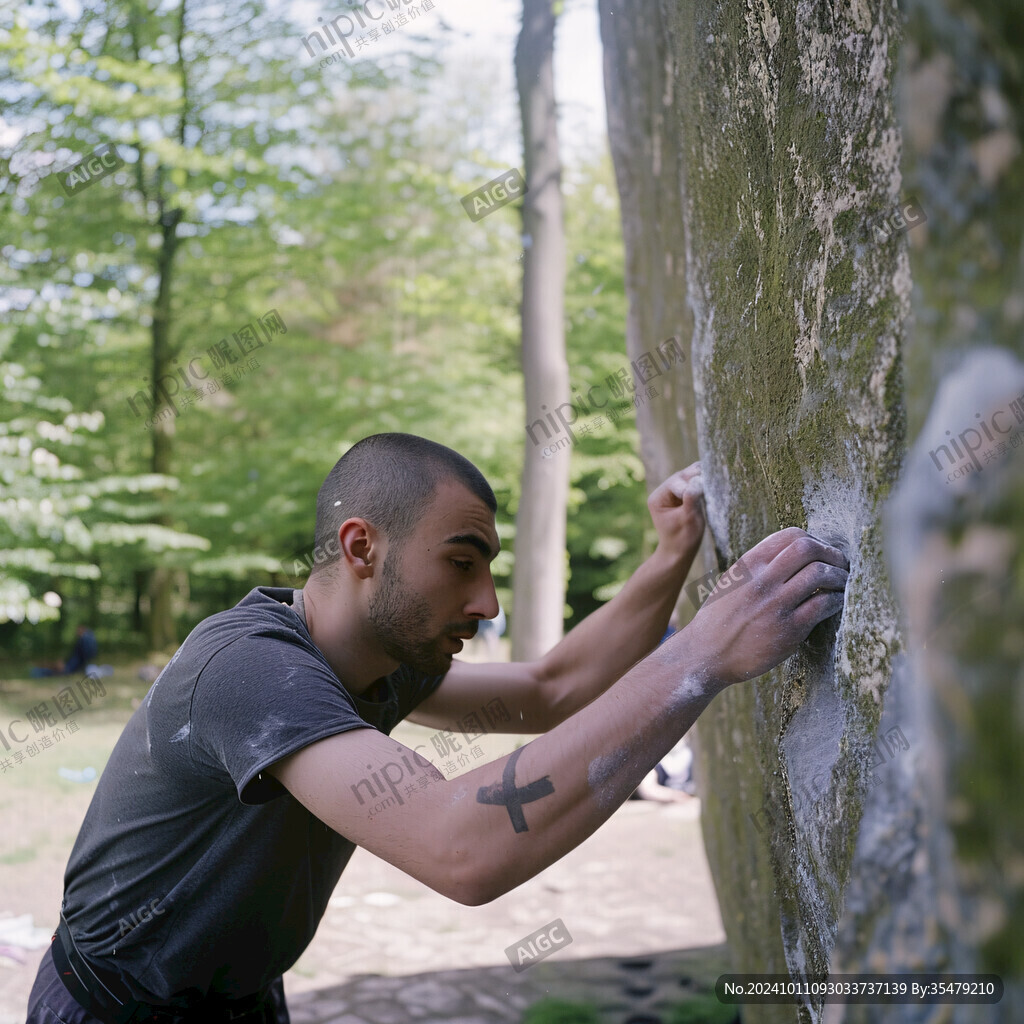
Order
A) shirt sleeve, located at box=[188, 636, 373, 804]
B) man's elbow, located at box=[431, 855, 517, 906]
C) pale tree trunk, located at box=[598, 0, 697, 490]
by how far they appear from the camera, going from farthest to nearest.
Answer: pale tree trunk, located at box=[598, 0, 697, 490] < shirt sleeve, located at box=[188, 636, 373, 804] < man's elbow, located at box=[431, 855, 517, 906]

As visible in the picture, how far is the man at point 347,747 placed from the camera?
1606 mm

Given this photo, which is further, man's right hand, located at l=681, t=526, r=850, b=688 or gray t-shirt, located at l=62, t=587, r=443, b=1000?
gray t-shirt, located at l=62, t=587, r=443, b=1000

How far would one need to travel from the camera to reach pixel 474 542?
2189 millimetres

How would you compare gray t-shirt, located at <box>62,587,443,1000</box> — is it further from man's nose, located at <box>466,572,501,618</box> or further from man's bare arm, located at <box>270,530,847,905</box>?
man's nose, located at <box>466,572,501,618</box>

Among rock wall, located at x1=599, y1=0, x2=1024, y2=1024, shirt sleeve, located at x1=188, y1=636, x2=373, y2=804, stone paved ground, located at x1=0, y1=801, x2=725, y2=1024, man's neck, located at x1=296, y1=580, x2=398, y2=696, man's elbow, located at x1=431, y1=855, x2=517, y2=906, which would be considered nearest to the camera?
rock wall, located at x1=599, y1=0, x2=1024, y2=1024

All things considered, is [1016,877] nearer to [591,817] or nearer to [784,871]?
[591,817]

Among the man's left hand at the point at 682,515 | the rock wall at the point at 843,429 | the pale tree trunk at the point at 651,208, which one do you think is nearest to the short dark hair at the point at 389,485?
the man's left hand at the point at 682,515

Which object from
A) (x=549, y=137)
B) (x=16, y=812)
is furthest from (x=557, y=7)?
(x=16, y=812)

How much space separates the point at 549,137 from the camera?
10.2m

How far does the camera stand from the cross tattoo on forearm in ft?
5.18

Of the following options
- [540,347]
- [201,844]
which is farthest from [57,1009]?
[540,347]

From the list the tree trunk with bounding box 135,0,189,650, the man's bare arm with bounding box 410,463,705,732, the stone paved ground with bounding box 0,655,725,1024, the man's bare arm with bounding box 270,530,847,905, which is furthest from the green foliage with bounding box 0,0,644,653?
the man's bare arm with bounding box 270,530,847,905

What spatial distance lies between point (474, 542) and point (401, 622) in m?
0.24

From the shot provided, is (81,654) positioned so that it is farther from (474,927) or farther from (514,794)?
(514,794)
